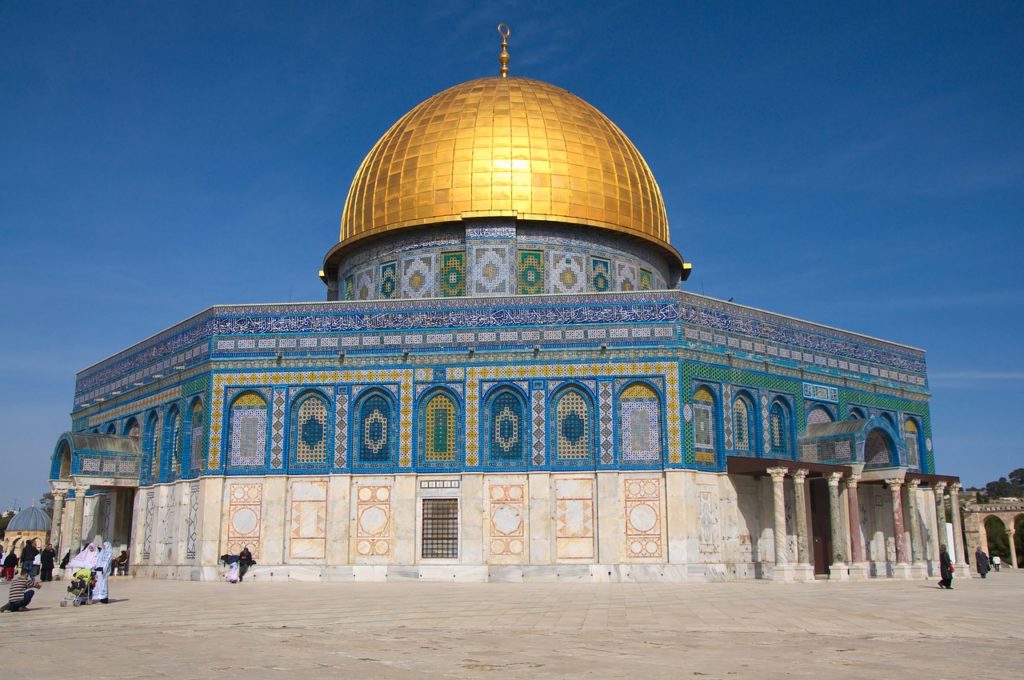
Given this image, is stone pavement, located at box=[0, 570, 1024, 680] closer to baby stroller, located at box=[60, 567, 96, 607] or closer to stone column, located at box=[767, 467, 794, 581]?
baby stroller, located at box=[60, 567, 96, 607]

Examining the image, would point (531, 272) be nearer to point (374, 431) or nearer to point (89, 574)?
point (374, 431)

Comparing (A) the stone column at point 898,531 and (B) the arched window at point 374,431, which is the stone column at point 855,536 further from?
(B) the arched window at point 374,431

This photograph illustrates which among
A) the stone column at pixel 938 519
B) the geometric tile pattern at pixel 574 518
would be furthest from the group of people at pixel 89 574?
the stone column at pixel 938 519

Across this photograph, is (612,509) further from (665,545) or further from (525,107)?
(525,107)

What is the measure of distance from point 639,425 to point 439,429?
4530 mm

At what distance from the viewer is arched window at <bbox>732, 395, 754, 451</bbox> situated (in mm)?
24375

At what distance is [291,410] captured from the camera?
2423 cm

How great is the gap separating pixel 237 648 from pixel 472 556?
13.3m

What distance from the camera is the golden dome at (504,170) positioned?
2783 cm

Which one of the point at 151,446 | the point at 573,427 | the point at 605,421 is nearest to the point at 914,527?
the point at 605,421

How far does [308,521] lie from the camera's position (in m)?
23.6

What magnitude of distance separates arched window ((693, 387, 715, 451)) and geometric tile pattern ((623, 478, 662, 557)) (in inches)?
57.4

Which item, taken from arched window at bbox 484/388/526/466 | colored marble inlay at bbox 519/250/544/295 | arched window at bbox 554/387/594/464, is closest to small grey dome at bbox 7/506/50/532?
colored marble inlay at bbox 519/250/544/295

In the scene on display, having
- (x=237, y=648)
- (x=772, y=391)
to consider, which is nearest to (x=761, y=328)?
(x=772, y=391)
